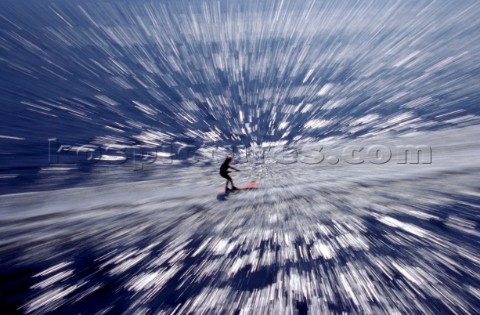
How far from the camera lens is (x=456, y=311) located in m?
2.84

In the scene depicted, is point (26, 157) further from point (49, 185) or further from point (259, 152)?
point (259, 152)

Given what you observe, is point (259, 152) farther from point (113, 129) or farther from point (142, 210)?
point (142, 210)

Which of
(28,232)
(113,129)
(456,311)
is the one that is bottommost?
(456,311)

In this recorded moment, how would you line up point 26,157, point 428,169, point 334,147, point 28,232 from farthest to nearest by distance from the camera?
point 334,147
point 26,157
point 428,169
point 28,232

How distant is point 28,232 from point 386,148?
11.9 m

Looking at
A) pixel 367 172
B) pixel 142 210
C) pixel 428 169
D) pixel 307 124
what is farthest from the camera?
pixel 307 124

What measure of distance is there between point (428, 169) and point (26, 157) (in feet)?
39.9

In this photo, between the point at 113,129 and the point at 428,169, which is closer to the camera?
the point at 428,169

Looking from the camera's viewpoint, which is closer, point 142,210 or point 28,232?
point 28,232

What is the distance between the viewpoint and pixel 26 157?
1100 centimetres

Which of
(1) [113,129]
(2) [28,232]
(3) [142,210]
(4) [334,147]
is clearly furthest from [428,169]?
(1) [113,129]

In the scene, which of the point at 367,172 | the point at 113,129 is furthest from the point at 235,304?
the point at 113,129

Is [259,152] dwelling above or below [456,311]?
above

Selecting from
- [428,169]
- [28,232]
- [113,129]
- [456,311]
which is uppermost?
[113,129]
